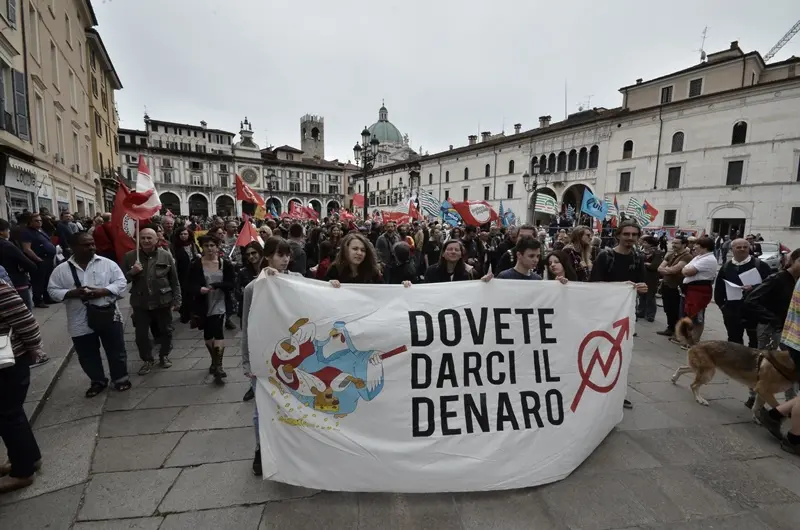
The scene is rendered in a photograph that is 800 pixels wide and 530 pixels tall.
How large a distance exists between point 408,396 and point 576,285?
1.68 metres

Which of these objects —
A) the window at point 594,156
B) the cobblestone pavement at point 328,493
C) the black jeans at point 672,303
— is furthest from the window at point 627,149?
the cobblestone pavement at point 328,493

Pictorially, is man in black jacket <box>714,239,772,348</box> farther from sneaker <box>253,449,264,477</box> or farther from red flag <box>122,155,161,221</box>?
red flag <box>122,155,161,221</box>

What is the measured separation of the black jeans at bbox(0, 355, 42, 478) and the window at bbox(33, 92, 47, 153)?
14477 mm

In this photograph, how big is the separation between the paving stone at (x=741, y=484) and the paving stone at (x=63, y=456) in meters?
4.64

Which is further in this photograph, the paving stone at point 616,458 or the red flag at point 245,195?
the red flag at point 245,195

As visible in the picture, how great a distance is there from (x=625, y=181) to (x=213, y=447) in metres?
39.0

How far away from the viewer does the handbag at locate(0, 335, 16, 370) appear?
89.5 inches

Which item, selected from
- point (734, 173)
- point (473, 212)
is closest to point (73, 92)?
point (473, 212)

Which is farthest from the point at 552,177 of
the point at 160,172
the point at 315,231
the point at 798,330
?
the point at 160,172

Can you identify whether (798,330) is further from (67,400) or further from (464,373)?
(67,400)

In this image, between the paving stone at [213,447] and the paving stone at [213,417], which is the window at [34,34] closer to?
the paving stone at [213,417]

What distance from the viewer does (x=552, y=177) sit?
3875cm

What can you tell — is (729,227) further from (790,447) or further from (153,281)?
(153,281)

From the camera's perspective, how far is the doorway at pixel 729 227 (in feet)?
88.1
